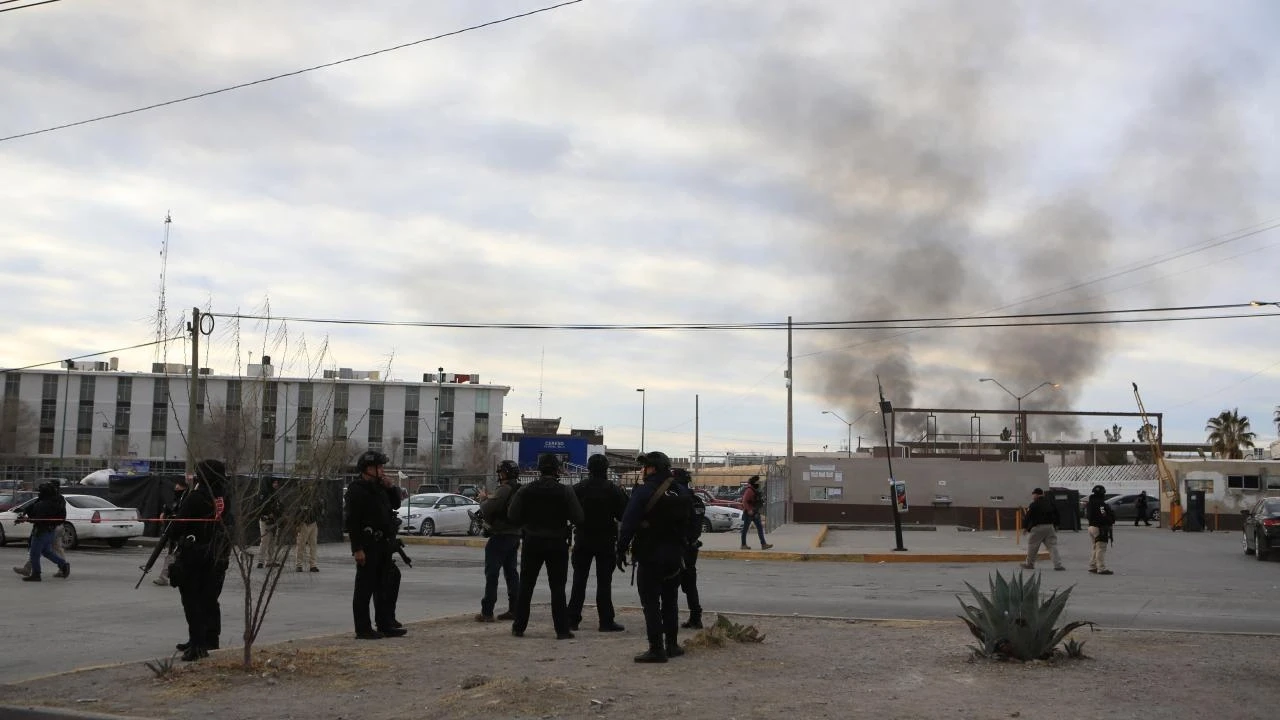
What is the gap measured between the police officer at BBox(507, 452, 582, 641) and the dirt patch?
438 millimetres

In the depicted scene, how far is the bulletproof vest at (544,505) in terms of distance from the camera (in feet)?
32.7

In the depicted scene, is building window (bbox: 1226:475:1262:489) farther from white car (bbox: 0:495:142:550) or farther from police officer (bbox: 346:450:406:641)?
police officer (bbox: 346:450:406:641)

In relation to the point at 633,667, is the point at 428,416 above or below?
above

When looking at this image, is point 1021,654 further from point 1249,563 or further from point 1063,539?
point 1063,539

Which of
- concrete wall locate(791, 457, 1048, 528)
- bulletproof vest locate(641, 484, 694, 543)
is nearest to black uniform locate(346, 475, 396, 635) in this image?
bulletproof vest locate(641, 484, 694, 543)

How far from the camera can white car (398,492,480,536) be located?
31.4m

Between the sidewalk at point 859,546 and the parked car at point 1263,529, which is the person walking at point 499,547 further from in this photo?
the parked car at point 1263,529

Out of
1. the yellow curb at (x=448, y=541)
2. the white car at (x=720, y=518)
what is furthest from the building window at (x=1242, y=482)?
the yellow curb at (x=448, y=541)

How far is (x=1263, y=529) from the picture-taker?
23125mm

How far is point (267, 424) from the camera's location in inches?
399

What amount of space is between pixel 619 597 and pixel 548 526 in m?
4.96

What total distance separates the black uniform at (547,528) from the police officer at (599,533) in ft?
1.59

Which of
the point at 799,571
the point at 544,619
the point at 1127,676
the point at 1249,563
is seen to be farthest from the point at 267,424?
the point at 1249,563

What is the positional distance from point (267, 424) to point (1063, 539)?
28.5m
